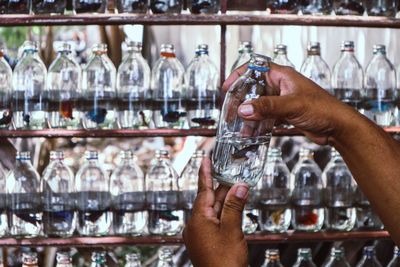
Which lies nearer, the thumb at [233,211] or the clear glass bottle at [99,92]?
the thumb at [233,211]

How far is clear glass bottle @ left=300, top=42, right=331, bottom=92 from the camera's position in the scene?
3250 mm

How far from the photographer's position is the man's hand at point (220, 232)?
1505mm

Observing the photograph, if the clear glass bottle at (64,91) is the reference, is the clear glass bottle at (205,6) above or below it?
above

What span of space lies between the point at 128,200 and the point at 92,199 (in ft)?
0.40

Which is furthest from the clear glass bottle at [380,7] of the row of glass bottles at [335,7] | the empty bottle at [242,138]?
the empty bottle at [242,138]

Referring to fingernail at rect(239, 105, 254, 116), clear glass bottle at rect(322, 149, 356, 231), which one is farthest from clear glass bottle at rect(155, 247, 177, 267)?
fingernail at rect(239, 105, 254, 116)

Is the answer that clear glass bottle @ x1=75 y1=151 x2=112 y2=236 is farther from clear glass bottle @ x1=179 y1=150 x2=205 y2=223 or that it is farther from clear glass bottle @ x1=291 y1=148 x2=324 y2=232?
clear glass bottle @ x1=291 y1=148 x2=324 y2=232

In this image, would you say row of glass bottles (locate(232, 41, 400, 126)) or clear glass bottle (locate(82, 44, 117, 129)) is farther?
row of glass bottles (locate(232, 41, 400, 126))

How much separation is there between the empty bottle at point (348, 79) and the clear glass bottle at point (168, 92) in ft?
1.79

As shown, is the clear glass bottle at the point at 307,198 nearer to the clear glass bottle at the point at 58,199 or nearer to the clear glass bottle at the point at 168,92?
the clear glass bottle at the point at 168,92

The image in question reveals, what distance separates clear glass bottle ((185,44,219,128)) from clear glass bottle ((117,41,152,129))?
14cm

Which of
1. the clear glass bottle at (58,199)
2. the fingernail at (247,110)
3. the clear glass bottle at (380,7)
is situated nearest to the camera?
the fingernail at (247,110)

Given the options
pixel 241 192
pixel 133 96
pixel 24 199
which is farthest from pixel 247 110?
pixel 24 199

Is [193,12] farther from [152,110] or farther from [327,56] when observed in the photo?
[327,56]
